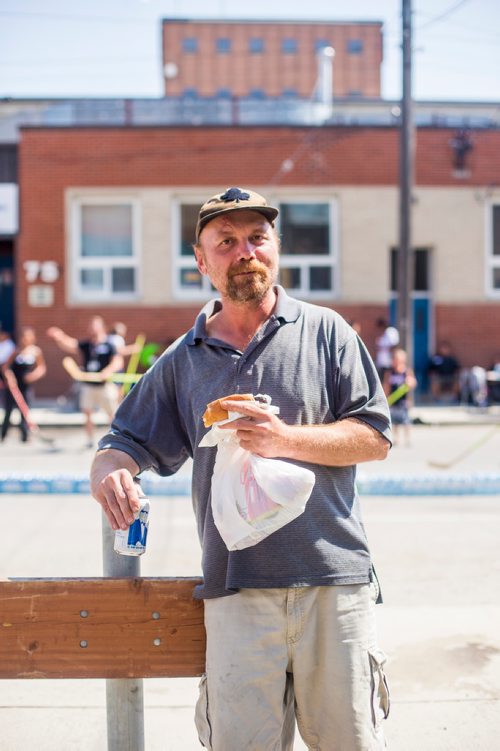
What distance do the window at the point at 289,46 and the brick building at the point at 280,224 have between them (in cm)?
5037

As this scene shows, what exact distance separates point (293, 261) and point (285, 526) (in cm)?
1979

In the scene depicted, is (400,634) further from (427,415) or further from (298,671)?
(427,415)

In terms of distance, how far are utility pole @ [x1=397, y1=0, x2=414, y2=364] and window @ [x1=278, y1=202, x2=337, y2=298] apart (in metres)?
3.72

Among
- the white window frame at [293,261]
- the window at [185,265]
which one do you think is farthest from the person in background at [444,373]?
the window at [185,265]

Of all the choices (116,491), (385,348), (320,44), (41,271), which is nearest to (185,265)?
(41,271)

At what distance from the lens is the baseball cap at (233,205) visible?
2461mm

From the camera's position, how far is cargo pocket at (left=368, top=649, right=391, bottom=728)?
2330 millimetres

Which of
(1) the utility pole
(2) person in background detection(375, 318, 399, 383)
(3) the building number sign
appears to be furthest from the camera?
(3) the building number sign

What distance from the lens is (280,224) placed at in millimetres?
21828

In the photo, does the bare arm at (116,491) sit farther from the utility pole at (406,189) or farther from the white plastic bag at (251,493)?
the utility pole at (406,189)

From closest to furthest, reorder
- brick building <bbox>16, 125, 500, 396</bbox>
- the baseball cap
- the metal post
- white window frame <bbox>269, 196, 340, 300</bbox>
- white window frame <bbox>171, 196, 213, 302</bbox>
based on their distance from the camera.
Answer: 1. the baseball cap
2. the metal post
3. brick building <bbox>16, 125, 500, 396</bbox>
4. white window frame <bbox>171, 196, 213, 302</bbox>
5. white window frame <bbox>269, 196, 340, 300</bbox>

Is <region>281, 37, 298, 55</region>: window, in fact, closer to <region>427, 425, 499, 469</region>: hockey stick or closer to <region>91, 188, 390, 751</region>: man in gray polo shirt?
<region>427, 425, 499, 469</region>: hockey stick

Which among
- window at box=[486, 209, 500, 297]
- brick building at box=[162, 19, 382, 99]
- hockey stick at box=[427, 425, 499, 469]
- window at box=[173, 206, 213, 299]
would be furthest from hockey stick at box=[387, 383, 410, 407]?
brick building at box=[162, 19, 382, 99]

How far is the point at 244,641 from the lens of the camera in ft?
7.59
